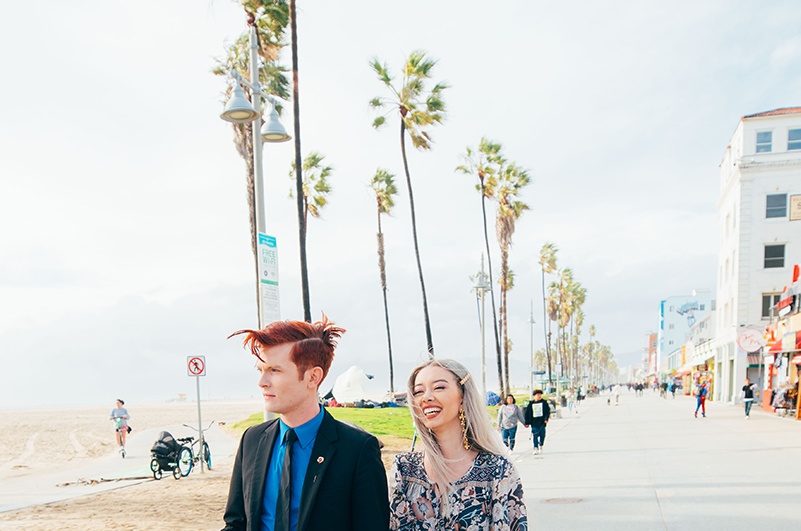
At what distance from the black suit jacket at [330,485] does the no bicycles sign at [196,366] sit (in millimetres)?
12722

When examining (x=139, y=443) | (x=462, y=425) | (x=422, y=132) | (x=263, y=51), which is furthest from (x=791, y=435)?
(x=139, y=443)

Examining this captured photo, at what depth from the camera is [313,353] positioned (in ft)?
8.96

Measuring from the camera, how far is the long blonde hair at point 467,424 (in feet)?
9.96

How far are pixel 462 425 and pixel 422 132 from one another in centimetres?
2516

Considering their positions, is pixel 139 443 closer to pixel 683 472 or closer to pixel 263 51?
pixel 263 51

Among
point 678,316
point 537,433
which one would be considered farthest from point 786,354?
point 678,316

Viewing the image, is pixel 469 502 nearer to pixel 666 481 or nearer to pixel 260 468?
pixel 260 468

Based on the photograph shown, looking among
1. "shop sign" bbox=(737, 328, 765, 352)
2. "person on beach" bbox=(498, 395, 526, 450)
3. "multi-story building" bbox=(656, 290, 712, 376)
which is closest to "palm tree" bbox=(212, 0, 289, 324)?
"person on beach" bbox=(498, 395, 526, 450)

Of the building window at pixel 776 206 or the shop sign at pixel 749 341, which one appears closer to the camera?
the shop sign at pixel 749 341

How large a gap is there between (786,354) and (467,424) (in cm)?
3432

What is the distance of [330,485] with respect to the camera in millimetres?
2584

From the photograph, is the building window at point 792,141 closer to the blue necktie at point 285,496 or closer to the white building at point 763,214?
the white building at point 763,214

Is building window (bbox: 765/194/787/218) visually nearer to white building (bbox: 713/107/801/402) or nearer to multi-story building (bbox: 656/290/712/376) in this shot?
white building (bbox: 713/107/801/402)

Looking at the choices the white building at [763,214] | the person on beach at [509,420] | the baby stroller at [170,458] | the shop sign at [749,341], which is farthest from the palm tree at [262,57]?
the white building at [763,214]
